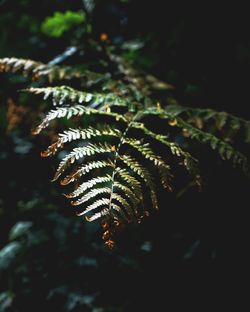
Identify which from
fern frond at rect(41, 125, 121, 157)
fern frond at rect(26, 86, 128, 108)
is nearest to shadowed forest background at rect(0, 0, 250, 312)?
fern frond at rect(26, 86, 128, 108)

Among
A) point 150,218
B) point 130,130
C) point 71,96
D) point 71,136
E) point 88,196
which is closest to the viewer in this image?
point 88,196

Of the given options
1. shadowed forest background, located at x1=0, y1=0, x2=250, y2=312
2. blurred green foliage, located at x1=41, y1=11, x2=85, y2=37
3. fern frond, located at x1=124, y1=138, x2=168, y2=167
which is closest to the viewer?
fern frond, located at x1=124, y1=138, x2=168, y2=167

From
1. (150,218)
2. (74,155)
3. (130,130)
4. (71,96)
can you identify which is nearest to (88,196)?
(74,155)

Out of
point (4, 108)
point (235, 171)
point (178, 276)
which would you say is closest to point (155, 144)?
point (235, 171)

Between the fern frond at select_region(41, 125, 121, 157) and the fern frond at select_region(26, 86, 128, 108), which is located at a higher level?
the fern frond at select_region(26, 86, 128, 108)

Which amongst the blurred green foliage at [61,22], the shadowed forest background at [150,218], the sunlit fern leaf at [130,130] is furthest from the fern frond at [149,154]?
the blurred green foliage at [61,22]

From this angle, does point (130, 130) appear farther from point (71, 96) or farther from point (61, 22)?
point (61, 22)

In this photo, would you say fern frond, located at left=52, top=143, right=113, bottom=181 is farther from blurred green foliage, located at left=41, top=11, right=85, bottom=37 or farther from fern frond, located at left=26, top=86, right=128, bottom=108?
blurred green foliage, located at left=41, top=11, right=85, bottom=37

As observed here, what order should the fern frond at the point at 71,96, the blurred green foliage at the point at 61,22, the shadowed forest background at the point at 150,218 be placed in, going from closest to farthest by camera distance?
the fern frond at the point at 71,96, the shadowed forest background at the point at 150,218, the blurred green foliage at the point at 61,22

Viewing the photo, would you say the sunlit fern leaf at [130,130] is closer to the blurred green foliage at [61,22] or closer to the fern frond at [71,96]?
the fern frond at [71,96]
